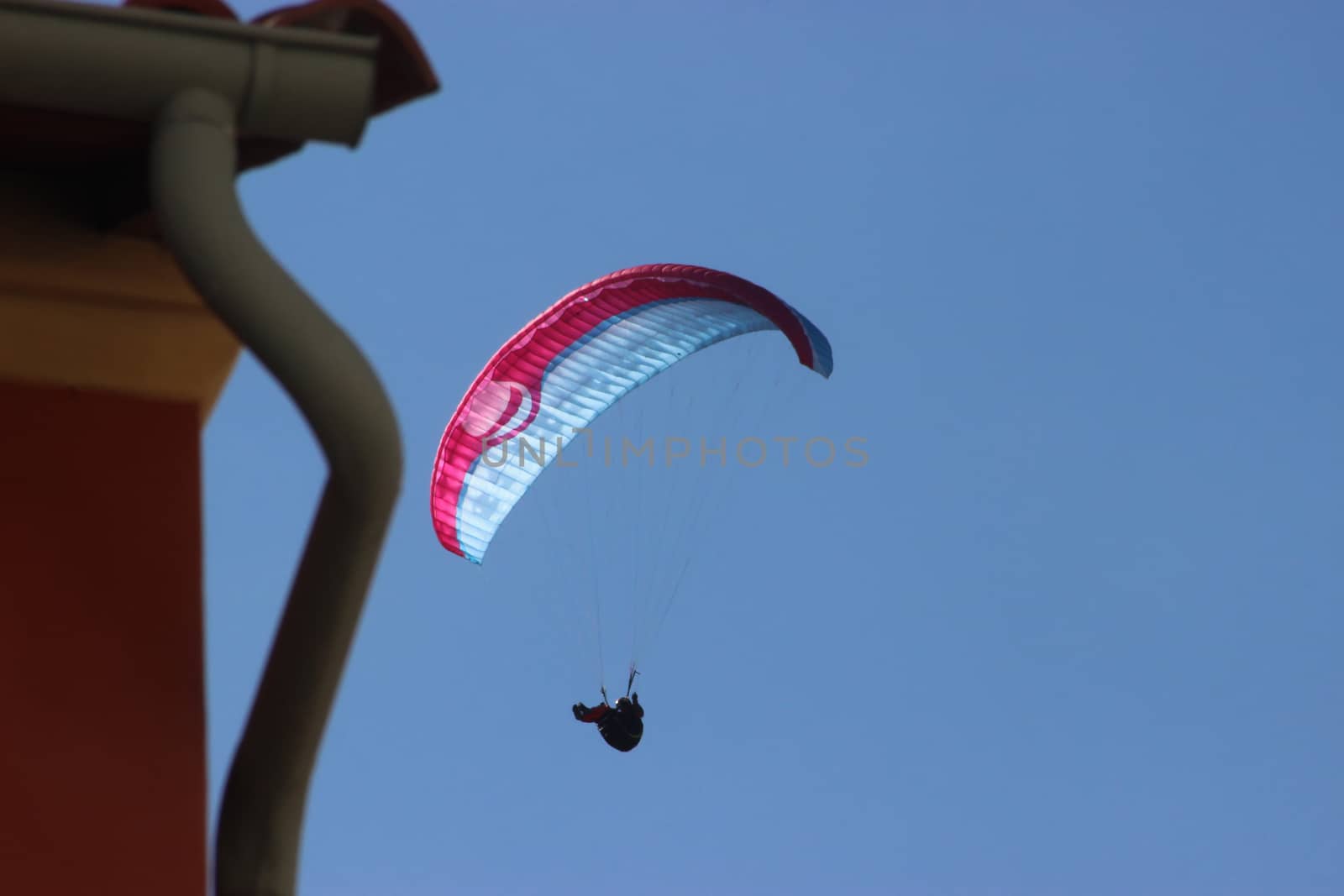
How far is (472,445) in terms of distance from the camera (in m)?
15.7

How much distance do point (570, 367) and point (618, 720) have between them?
12.9 feet

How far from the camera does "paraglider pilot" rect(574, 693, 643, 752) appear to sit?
17742 millimetres

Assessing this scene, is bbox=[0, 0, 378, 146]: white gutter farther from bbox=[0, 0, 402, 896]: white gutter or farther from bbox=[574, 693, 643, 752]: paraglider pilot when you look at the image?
bbox=[574, 693, 643, 752]: paraglider pilot

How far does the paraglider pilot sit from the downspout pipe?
13.7 metres

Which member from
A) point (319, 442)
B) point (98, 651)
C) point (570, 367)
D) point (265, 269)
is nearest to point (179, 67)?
point (265, 269)

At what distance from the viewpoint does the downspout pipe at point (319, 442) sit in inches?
145

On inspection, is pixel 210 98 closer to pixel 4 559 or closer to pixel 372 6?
pixel 372 6

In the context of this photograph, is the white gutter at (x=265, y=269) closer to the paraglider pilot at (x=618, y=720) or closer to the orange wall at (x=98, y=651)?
the orange wall at (x=98, y=651)

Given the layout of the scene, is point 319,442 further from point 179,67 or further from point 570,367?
point 570,367

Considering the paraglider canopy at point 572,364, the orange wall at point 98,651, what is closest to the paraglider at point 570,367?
the paraglider canopy at point 572,364

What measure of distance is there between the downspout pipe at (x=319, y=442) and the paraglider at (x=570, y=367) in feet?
35.9

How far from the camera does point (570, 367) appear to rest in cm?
1544

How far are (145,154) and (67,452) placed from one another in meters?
0.72

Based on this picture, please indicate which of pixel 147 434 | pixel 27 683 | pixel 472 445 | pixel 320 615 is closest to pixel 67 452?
pixel 147 434
